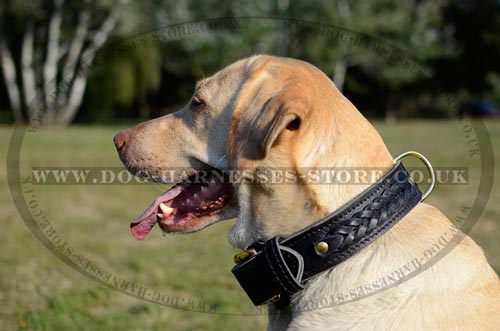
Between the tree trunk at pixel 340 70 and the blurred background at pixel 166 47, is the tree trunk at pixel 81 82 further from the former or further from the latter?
the tree trunk at pixel 340 70

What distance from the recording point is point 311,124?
2184 millimetres

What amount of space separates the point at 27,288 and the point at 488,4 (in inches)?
2119

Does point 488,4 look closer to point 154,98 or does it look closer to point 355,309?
point 154,98

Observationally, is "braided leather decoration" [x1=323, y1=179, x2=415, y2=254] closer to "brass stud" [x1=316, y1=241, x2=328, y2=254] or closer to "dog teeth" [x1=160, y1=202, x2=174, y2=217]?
"brass stud" [x1=316, y1=241, x2=328, y2=254]

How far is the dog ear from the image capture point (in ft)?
6.64

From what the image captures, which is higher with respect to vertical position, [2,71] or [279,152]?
[279,152]

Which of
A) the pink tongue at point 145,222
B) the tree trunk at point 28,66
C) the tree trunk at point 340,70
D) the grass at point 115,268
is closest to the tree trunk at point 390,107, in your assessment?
the tree trunk at point 340,70

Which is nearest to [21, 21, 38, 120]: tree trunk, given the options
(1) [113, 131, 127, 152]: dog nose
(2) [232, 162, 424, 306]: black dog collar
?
(1) [113, 131, 127, 152]: dog nose

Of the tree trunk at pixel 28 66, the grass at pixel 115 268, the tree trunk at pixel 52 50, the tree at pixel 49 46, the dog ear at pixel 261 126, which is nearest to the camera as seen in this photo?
the dog ear at pixel 261 126

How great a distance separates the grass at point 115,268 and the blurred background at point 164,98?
0.07ft

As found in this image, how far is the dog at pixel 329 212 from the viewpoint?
2191mm

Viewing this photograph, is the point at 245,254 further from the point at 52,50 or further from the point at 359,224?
the point at 52,50

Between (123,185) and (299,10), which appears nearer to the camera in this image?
(123,185)

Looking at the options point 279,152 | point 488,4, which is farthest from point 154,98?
point 279,152
